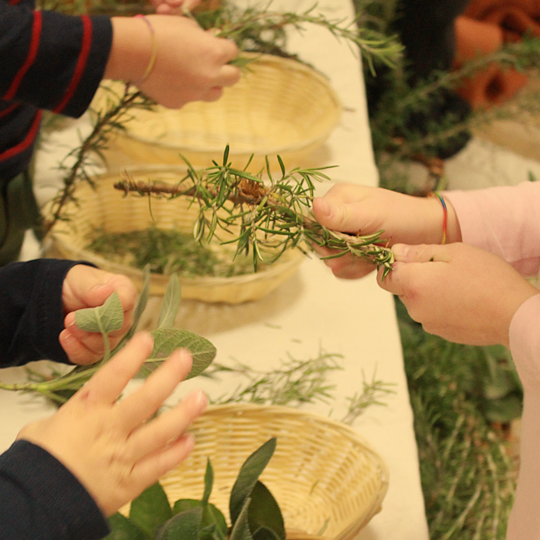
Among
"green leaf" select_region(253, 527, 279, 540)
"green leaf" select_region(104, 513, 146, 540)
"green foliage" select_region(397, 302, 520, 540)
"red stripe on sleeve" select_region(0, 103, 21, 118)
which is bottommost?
"green foliage" select_region(397, 302, 520, 540)

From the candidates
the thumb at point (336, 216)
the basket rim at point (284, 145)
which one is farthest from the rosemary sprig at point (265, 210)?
the basket rim at point (284, 145)

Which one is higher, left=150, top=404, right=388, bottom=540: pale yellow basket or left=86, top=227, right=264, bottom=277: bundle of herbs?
left=86, top=227, right=264, bottom=277: bundle of herbs

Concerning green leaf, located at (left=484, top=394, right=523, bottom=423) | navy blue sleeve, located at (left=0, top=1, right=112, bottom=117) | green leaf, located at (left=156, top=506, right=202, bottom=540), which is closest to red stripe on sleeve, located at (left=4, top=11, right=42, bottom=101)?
navy blue sleeve, located at (left=0, top=1, right=112, bottom=117)

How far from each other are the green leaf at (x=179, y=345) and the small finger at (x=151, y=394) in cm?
2

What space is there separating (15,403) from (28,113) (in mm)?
330

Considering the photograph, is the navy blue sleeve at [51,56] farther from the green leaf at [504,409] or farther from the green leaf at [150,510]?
the green leaf at [504,409]

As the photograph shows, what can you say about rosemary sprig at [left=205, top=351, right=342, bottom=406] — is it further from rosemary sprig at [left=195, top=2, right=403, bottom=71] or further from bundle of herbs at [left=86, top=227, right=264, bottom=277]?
rosemary sprig at [left=195, top=2, right=403, bottom=71]

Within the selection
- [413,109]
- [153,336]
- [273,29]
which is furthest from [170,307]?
[413,109]

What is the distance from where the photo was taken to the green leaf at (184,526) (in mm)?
356

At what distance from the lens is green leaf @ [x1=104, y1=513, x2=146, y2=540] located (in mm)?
379

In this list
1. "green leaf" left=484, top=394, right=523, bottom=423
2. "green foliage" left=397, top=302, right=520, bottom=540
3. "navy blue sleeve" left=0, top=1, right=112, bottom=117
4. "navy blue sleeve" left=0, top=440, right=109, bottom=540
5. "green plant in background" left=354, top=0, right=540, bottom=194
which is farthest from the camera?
"green plant in background" left=354, top=0, right=540, bottom=194

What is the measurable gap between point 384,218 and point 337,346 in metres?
0.26

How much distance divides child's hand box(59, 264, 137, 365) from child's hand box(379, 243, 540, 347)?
201 millimetres

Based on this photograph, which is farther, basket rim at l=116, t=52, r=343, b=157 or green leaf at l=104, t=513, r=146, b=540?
basket rim at l=116, t=52, r=343, b=157
